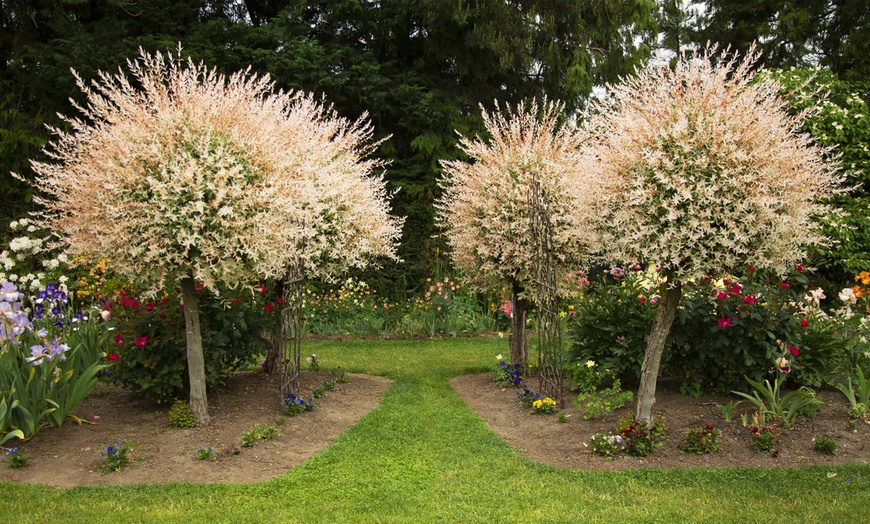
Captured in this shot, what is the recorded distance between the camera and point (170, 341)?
5.95 m

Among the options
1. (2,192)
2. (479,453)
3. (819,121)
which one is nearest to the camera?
(479,453)

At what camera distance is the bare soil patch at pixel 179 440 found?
15.7 feet

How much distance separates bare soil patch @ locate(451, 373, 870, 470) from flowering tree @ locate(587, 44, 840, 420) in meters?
1.32

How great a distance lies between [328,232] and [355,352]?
3.50 m

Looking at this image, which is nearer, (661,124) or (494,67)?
(661,124)

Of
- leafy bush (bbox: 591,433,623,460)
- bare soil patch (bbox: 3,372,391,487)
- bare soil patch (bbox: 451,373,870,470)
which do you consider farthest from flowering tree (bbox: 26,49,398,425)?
leafy bush (bbox: 591,433,623,460)

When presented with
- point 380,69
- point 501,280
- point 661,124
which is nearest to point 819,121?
point 501,280

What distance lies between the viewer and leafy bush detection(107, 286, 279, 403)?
586cm

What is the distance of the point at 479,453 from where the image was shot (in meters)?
5.30

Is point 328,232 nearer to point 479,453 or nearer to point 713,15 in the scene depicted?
point 479,453

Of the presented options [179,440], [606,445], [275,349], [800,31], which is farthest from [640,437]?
[800,31]

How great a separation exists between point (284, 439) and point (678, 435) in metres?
3.11

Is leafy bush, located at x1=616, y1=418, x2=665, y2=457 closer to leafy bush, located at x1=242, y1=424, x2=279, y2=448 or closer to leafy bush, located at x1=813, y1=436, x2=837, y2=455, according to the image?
leafy bush, located at x1=813, y1=436, x2=837, y2=455

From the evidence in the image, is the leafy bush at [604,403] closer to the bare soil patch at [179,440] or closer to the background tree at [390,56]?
the bare soil patch at [179,440]
